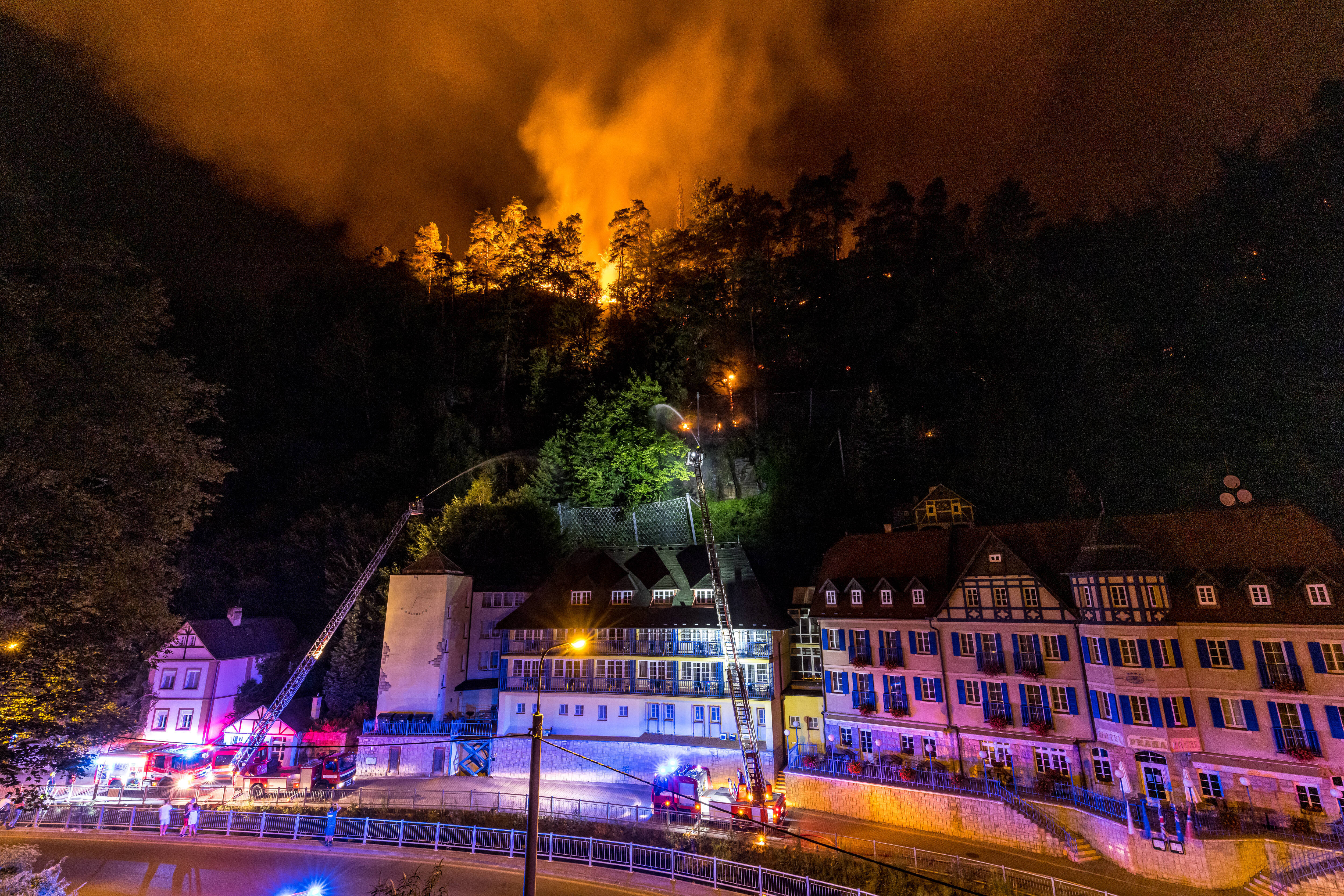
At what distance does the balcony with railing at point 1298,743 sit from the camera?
19125 millimetres

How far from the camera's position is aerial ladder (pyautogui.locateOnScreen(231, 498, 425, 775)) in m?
33.1

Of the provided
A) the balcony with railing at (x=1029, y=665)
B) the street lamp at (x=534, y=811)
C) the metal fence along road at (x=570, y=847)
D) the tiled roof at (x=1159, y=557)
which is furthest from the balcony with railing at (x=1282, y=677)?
the street lamp at (x=534, y=811)

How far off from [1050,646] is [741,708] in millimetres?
13284

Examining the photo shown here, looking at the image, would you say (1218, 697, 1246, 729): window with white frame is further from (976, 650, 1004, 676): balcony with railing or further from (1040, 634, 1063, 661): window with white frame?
(976, 650, 1004, 676): balcony with railing

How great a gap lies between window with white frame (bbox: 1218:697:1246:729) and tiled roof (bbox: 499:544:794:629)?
16224mm

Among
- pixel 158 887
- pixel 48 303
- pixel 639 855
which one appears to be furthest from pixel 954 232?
pixel 158 887

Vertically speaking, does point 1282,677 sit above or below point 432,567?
below

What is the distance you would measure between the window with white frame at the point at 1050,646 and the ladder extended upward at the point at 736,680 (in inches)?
474

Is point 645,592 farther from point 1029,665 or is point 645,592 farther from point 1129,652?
point 1129,652

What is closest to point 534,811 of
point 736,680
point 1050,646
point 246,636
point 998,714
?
point 736,680

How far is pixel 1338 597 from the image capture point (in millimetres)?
19734

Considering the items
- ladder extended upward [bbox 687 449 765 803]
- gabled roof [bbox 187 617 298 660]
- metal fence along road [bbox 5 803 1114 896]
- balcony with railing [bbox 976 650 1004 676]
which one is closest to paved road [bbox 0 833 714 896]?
metal fence along road [bbox 5 803 1114 896]

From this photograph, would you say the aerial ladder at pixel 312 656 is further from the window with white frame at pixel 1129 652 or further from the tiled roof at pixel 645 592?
the window with white frame at pixel 1129 652

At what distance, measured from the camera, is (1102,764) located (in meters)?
22.0
